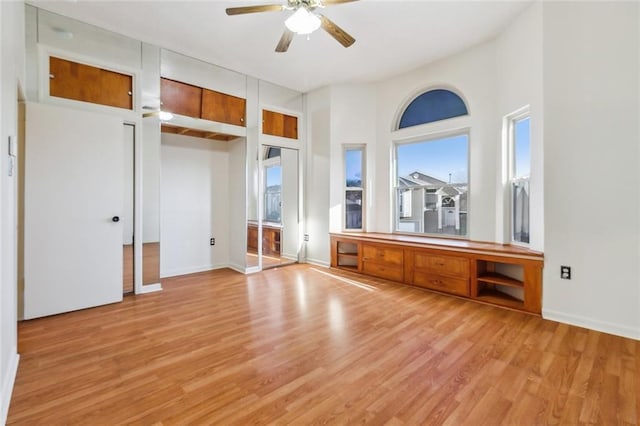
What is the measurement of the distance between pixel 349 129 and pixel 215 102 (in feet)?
7.28

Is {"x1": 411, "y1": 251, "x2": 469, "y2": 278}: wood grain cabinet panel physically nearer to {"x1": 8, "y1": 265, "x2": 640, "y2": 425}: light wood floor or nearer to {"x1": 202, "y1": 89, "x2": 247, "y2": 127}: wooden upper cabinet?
{"x1": 8, "y1": 265, "x2": 640, "y2": 425}: light wood floor

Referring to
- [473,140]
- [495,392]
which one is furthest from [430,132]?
[495,392]

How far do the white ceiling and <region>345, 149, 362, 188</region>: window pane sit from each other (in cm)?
133

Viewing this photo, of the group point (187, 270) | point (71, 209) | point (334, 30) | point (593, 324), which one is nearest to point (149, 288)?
point (187, 270)

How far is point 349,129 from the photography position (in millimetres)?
5164

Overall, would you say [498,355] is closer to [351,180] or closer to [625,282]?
[625,282]

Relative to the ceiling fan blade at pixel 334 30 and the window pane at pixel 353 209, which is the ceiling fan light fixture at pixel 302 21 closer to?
the ceiling fan blade at pixel 334 30

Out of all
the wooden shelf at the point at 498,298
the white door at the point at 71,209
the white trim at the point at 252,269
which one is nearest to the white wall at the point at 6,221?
the white door at the point at 71,209

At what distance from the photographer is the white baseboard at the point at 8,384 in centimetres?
155

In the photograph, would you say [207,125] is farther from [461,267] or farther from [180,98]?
[461,267]

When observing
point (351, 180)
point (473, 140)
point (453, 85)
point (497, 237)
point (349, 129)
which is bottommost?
point (497, 237)

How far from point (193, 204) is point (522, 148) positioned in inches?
186

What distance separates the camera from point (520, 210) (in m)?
3.54

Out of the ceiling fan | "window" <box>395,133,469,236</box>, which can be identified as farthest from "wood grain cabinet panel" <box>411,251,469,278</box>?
the ceiling fan
